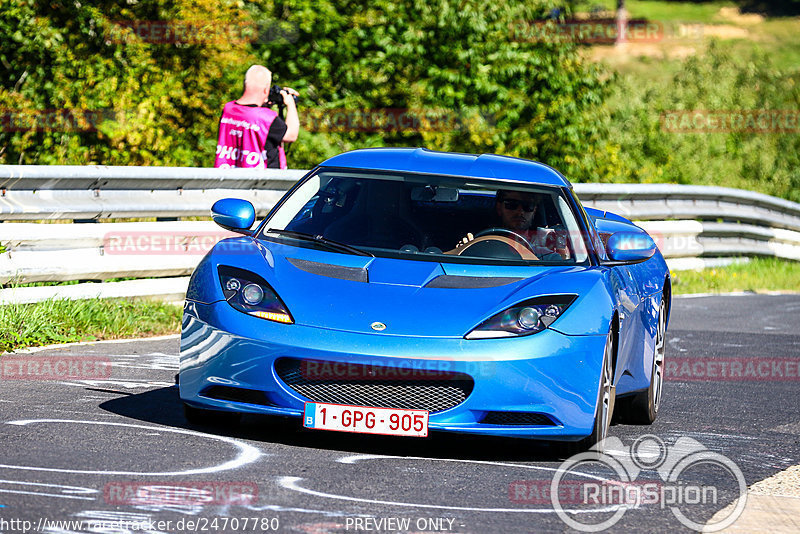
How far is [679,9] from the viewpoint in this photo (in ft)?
289

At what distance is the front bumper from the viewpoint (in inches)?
216

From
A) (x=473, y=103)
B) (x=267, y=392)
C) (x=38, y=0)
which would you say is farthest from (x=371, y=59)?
(x=267, y=392)

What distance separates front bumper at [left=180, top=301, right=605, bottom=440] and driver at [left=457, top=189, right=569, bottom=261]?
968 mm

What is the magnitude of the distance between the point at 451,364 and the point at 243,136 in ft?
19.7

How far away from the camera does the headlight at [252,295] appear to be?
569 centimetres

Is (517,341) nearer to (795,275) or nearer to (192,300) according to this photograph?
(192,300)

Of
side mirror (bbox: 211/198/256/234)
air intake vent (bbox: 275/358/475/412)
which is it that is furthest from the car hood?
side mirror (bbox: 211/198/256/234)

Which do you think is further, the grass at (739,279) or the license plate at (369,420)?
the grass at (739,279)

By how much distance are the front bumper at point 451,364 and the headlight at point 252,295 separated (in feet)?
0.15

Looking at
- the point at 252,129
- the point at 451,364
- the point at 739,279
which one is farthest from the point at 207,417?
the point at 739,279

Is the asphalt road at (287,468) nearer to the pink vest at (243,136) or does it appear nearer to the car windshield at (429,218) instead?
the car windshield at (429,218)

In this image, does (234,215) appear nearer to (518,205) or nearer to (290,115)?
(518,205)

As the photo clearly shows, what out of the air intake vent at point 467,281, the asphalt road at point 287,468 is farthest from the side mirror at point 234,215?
the air intake vent at point 467,281

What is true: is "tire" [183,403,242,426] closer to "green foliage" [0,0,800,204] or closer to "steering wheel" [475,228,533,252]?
"steering wheel" [475,228,533,252]
